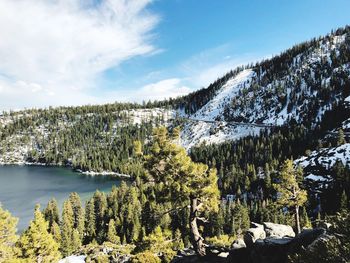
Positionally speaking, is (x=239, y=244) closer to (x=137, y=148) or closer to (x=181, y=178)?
(x=181, y=178)

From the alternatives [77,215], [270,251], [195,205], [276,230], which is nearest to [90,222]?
[77,215]

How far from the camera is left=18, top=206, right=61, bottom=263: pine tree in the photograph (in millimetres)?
37406

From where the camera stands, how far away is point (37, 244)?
37812 mm

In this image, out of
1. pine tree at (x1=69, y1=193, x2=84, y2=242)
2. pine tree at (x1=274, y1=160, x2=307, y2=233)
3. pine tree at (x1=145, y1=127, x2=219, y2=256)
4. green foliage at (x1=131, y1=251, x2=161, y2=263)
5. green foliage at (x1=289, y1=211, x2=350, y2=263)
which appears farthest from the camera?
pine tree at (x1=69, y1=193, x2=84, y2=242)

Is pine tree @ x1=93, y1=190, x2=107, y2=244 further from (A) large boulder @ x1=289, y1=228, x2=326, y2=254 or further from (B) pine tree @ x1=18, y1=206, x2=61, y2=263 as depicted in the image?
→ (A) large boulder @ x1=289, y1=228, x2=326, y2=254

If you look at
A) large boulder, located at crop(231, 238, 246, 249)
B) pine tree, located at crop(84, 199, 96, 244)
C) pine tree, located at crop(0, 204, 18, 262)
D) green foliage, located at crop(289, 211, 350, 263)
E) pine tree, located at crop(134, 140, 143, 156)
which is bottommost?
pine tree, located at crop(84, 199, 96, 244)

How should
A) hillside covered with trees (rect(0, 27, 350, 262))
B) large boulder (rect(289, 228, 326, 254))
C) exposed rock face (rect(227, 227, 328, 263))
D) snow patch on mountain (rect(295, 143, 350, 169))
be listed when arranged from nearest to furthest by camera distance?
1. large boulder (rect(289, 228, 326, 254))
2. exposed rock face (rect(227, 227, 328, 263))
3. hillside covered with trees (rect(0, 27, 350, 262))
4. snow patch on mountain (rect(295, 143, 350, 169))

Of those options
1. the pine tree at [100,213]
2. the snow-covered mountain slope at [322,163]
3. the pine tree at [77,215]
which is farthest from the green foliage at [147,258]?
the snow-covered mountain slope at [322,163]

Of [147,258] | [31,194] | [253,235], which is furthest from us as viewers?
[31,194]

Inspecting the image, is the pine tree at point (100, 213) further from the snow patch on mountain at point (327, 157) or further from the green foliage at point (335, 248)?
the green foliage at point (335, 248)

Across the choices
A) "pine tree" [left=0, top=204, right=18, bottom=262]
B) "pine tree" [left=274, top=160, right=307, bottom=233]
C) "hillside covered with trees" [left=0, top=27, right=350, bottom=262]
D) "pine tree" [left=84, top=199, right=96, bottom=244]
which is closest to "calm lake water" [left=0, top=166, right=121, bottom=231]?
"hillside covered with trees" [left=0, top=27, right=350, bottom=262]

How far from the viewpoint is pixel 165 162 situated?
79.6 ft

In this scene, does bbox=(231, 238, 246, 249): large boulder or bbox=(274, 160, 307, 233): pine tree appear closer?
bbox=(231, 238, 246, 249): large boulder

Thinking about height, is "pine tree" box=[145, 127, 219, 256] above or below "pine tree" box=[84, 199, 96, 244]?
above
